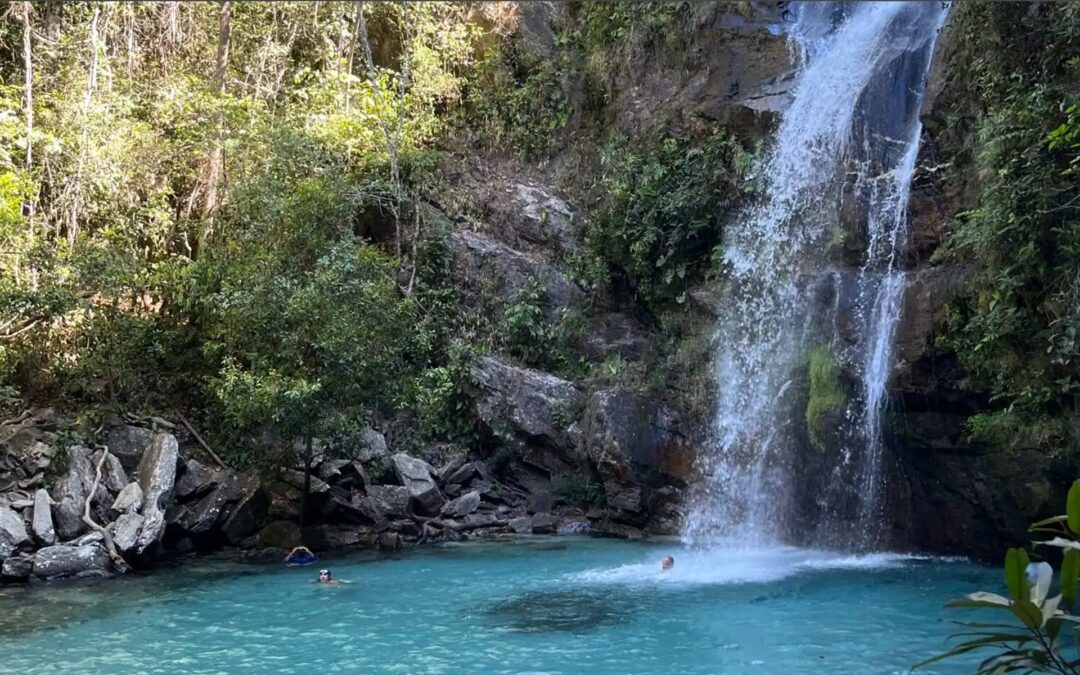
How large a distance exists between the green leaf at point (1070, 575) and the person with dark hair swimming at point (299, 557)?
11.4 meters

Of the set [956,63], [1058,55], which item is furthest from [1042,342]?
[956,63]

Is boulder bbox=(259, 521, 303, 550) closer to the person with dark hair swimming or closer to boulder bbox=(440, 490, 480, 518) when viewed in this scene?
the person with dark hair swimming

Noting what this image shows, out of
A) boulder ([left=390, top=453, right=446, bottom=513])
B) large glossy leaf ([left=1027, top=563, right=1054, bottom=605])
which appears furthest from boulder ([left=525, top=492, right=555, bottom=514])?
large glossy leaf ([left=1027, top=563, right=1054, bottom=605])

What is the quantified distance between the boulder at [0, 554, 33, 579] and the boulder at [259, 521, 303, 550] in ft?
10.5

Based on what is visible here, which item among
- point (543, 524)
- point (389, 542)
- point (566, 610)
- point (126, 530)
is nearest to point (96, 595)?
point (126, 530)

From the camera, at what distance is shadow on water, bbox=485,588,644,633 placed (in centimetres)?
948

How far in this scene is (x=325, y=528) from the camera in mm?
14602

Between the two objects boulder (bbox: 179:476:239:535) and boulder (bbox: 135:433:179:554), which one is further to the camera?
boulder (bbox: 179:476:239:535)

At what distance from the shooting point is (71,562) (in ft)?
39.2

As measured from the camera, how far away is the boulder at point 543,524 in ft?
51.7

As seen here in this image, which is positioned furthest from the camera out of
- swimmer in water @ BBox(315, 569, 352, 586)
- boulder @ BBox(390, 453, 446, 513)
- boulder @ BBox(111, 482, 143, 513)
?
boulder @ BBox(390, 453, 446, 513)

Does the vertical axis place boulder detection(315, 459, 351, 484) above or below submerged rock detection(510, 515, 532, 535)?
above

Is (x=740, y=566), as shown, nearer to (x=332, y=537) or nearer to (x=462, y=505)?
(x=462, y=505)

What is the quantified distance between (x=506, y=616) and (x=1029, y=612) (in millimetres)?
7560
